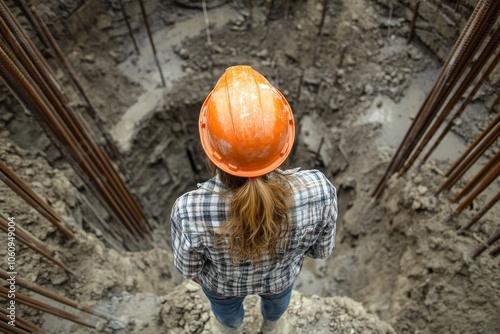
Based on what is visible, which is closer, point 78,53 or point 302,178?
point 302,178

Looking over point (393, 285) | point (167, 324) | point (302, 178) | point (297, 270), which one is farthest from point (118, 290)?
point (393, 285)

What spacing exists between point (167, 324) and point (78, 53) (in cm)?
474

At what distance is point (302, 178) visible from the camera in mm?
1741

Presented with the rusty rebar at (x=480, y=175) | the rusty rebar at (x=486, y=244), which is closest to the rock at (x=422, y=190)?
the rusty rebar at (x=480, y=175)

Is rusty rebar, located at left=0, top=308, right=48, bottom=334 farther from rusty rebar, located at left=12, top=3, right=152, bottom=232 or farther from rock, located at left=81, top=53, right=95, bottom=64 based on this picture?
rock, located at left=81, top=53, right=95, bottom=64

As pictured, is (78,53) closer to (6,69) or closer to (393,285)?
(6,69)

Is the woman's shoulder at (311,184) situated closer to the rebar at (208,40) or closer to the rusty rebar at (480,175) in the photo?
the rusty rebar at (480,175)

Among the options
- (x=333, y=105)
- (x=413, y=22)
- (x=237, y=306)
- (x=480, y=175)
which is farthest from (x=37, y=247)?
(x=413, y=22)

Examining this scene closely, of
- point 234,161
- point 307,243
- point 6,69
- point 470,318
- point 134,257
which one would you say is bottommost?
point 134,257

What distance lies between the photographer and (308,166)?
6.14 metres

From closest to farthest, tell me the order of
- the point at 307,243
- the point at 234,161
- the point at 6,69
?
the point at 234,161, the point at 307,243, the point at 6,69

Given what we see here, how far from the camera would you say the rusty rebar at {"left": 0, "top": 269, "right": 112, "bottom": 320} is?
2490mm

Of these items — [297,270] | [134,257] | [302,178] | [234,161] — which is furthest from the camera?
[134,257]

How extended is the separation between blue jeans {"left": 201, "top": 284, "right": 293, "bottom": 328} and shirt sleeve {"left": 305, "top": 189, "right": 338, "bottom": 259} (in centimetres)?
48
